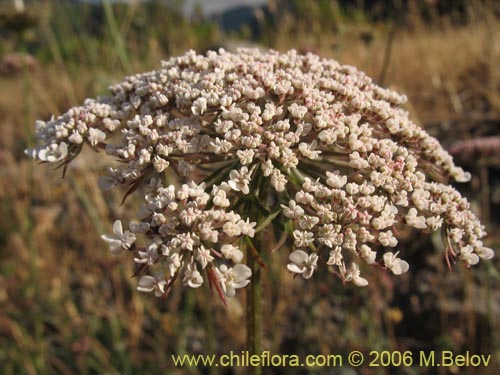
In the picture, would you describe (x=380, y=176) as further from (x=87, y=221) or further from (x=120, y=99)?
(x=87, y=221)

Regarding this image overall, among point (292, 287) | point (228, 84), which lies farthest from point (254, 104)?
point (292, 287)

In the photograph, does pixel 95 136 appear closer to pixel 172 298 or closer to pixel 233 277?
pixel 233 277

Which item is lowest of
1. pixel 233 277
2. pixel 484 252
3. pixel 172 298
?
pixel 172 298

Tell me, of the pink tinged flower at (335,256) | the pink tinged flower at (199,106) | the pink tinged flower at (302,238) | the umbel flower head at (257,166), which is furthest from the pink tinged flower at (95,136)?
the pink tinged flower at (335,256)

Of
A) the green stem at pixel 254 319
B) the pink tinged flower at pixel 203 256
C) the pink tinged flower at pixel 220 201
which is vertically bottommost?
the green stem at pixel 254 319

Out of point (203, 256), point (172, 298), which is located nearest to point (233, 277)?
point (203, 256)

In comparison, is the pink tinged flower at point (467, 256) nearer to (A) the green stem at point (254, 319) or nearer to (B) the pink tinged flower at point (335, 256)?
(B) the pink tinged flower at point (335, 256)
